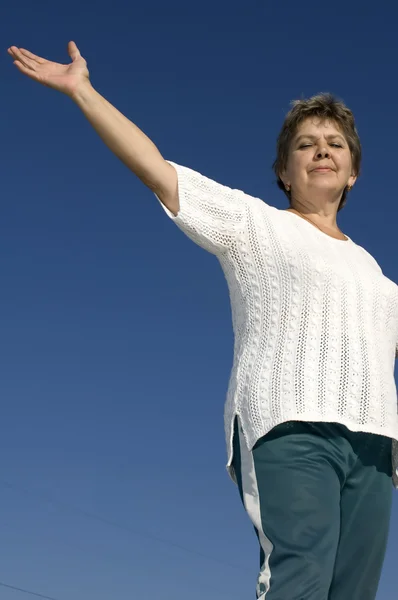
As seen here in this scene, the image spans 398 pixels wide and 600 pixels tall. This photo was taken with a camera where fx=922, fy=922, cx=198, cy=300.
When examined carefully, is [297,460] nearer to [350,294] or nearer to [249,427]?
[249,427]

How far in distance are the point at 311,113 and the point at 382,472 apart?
4.44ft

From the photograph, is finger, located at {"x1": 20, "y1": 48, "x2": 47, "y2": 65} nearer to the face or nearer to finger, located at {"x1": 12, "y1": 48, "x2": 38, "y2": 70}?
finger, located at {"x1": 12, "y1": 48, "x2": 38, "y2": 70}

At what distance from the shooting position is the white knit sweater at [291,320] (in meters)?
2.70

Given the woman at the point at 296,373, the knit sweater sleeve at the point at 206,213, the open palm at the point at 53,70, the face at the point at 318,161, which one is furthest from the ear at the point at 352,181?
the open palm at the point at 53,70

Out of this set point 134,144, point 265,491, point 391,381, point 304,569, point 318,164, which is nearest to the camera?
point 304,569

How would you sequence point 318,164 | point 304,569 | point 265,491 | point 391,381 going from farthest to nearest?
1. point 318,164
2. point 391,381
3. point 265,491
4. point 304,569

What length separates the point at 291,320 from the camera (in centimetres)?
280

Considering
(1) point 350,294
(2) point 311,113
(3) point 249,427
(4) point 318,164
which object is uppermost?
(2) point 311,113

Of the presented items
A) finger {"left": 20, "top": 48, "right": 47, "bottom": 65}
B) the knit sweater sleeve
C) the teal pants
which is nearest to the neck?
the knit sweater sleeve

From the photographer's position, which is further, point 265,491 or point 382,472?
point 382,472

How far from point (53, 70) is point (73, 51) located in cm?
15

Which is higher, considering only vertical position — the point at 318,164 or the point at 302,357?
the point at 318,164

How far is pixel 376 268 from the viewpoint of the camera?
10.9ft

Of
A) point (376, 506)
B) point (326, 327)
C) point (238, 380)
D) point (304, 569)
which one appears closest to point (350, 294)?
point (326, 327)
